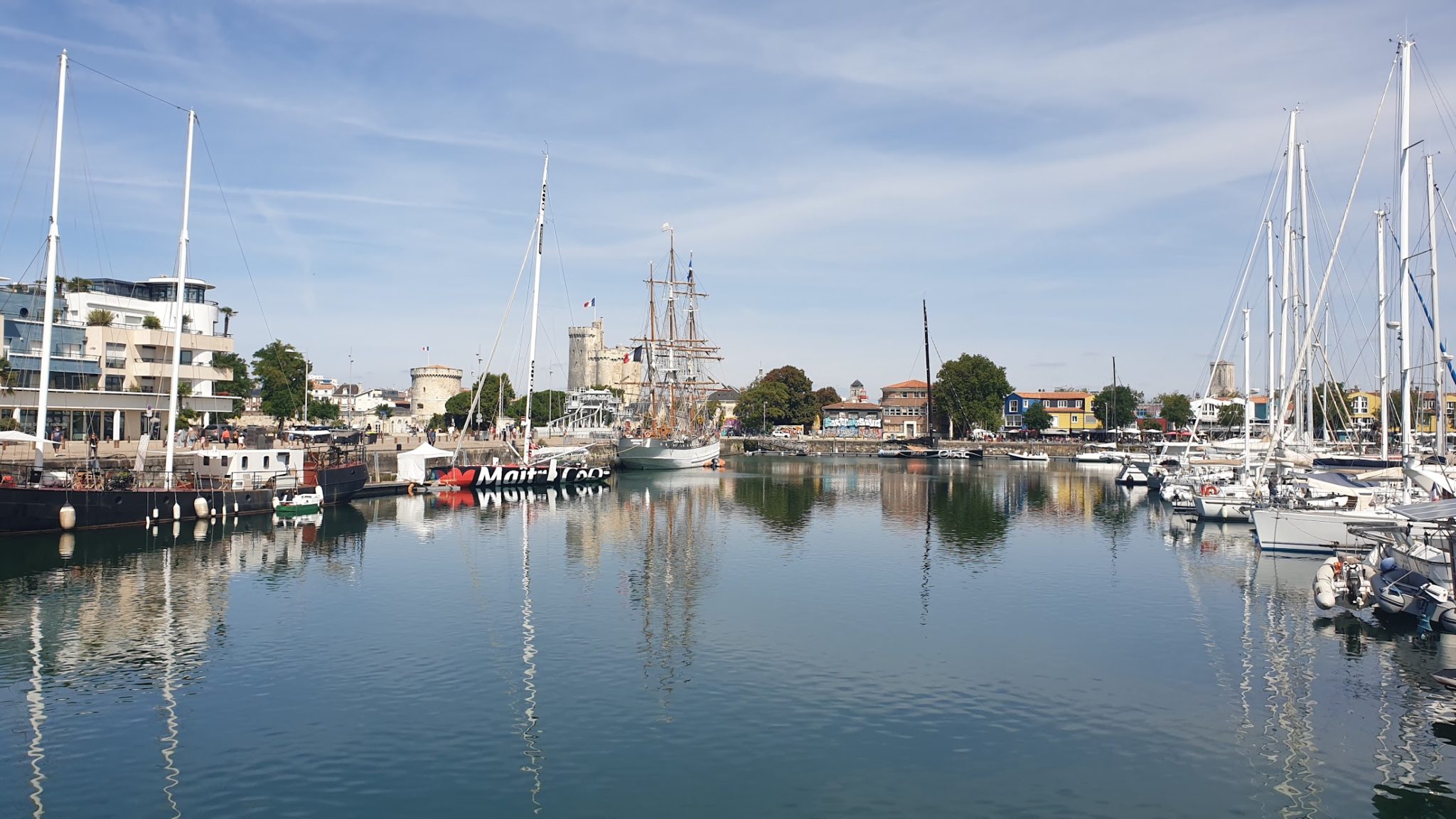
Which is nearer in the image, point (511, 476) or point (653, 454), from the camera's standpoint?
point (511, 476)

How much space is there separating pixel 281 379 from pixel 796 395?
3921 inches

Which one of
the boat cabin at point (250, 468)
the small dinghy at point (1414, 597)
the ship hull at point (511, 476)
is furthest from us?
the ship hull at point (511, 476)

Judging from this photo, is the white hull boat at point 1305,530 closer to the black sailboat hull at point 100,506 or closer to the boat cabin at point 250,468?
the boat cabin at point 250,468

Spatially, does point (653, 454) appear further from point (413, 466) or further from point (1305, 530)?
point (1305, 530)

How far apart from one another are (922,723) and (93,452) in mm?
57305

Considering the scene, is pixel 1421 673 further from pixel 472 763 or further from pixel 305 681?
pixel 305 681

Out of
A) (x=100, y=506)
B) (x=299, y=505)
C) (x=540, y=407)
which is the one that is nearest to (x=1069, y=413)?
(x=540, y=407)

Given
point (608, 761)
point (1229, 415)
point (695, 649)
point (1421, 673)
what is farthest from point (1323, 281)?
Answer: point (1229, 415)

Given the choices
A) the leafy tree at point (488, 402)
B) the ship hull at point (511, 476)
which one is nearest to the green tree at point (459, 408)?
the leafy tree at point (488, 402)

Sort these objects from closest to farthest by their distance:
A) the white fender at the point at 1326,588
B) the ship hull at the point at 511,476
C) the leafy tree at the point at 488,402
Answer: the white fender at the point at 1326,588
the ship hull at the point at 511,476
the leafy tree at the point at 488,402

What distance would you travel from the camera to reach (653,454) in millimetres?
116312

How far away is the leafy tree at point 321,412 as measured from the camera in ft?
463

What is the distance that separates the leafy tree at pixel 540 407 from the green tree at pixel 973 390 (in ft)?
236

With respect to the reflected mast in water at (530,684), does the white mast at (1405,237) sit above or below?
above
